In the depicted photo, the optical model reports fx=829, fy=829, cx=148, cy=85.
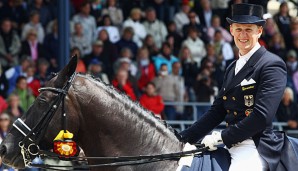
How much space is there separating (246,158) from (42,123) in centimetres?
168

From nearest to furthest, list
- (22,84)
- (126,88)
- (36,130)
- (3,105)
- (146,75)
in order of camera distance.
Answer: (36,130), (3,105), (22,84), (126,88), (146,75)

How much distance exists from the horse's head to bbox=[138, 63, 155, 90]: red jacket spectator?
32.4ft

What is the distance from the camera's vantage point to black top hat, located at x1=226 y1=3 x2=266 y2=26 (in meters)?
6.85

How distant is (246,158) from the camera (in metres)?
6.75

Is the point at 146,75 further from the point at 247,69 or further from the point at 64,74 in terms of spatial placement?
the point at 64,74

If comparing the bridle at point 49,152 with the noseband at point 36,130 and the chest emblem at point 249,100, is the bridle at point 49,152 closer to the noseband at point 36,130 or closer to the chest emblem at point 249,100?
the noseband at point 36,130

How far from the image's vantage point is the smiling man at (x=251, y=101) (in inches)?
260

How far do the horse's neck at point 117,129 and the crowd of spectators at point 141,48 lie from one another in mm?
7476

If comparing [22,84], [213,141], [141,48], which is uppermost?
[213,141]

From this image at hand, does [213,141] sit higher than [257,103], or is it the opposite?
[257,103]

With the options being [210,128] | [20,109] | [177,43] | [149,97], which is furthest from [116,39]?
[210,128]

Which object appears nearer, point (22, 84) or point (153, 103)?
point (22, 84)

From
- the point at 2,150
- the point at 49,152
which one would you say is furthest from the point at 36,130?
the point at 2,150

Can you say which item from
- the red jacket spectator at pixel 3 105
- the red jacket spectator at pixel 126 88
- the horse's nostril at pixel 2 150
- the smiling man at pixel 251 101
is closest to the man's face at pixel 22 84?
the red jacket spectator at pixel 3 105
